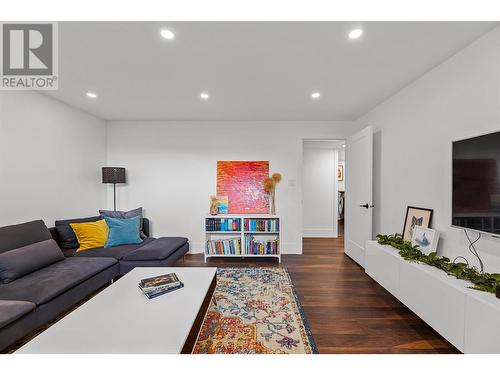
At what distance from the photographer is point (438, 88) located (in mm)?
2117

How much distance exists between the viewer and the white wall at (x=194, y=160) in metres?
3.99

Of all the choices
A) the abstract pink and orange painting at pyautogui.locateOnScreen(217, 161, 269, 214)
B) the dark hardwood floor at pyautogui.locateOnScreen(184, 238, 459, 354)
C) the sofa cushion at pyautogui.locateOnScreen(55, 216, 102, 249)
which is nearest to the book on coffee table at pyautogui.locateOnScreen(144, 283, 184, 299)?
the dark hardwood floor at pyautogui.locateOnScreen(184, 238, 459, 354)

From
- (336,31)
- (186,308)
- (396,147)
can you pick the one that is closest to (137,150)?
(186,308)

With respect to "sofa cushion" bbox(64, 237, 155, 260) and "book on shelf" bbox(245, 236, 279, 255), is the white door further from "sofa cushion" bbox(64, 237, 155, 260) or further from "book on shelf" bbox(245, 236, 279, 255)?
"sofa cushion" bbox(64, 237, 155, 260)

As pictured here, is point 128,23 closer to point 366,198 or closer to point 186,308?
point 186,308

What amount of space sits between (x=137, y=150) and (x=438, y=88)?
Answer: 421 cm

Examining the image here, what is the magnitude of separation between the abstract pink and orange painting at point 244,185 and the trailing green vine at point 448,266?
6.48 ft

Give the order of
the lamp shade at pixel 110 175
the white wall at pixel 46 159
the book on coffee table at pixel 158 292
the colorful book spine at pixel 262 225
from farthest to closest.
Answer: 1. the colorful book spine at pixel 262 225
2. the lamp shade at pixel 110 175
3. the white wall at pixel 46 159
4. the book on coffee table at pixel 158 292

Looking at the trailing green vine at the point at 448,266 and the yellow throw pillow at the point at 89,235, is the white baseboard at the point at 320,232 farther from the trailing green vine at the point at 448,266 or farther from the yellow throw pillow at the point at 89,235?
the yellow throw pillow at the point at 89,235

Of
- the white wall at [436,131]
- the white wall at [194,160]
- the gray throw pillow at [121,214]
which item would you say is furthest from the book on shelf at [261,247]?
the gray throw pillow at [121,214]

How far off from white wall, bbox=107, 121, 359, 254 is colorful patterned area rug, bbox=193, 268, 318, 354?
1.47 metres

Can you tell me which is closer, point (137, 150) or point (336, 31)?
point (336, 31)

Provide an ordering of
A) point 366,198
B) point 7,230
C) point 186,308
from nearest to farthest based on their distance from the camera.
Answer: point 186,308, point 7,230, point 366,198
